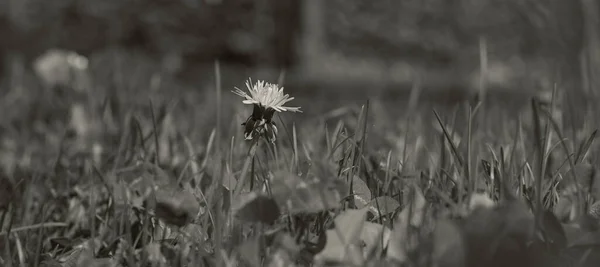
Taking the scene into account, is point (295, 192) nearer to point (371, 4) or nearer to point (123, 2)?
point (123, 2)

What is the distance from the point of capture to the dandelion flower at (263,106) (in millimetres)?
964

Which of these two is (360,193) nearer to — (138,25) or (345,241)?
(345,241)

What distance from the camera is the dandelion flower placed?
3.16 ft

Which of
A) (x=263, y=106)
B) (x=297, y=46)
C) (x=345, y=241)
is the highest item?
(x=297, y=46)

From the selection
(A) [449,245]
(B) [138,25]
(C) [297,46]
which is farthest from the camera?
(C) [297,46]

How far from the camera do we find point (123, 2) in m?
4.32

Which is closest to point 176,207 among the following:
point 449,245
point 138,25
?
point 449,245

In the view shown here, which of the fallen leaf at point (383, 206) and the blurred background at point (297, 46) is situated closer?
the fallen leaf at point (383, 206)

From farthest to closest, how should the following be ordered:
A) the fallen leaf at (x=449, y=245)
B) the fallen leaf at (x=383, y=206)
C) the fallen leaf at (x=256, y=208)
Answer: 1. the fallen leaf at (x=383, y=206)
2. the fallen leaf at (x=256, y=208)
3. the fallen leaf at (x=449, y=245)

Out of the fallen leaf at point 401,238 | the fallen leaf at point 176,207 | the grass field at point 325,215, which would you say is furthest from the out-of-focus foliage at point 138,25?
the fallen leaf at point 401,238

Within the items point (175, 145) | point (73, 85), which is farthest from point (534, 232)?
point (73, 85)

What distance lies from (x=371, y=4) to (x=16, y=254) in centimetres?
411

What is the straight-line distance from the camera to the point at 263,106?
969 mm

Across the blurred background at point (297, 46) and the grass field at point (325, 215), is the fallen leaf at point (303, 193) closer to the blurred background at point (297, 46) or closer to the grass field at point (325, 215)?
the grass field at point (325, 215)
